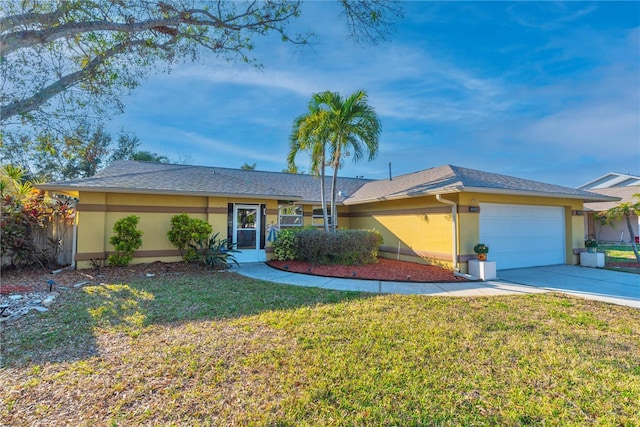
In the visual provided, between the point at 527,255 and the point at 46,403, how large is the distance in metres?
12.9

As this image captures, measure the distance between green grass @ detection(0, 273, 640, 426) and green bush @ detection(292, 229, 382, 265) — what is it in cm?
441

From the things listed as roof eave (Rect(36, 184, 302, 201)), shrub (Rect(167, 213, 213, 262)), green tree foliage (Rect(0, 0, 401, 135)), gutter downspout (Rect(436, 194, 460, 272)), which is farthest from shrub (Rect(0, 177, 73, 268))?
gutter downspout (Rect(436, 194, 460, 272))

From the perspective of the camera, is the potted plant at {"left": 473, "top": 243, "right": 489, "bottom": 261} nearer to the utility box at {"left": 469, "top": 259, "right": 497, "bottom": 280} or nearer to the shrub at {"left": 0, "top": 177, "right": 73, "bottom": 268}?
the utility box at {"left": 469, "top": 259, "right": 497, "bottom": 280}

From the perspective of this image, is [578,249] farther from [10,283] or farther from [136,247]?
[10,283]

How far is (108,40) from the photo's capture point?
6.84m

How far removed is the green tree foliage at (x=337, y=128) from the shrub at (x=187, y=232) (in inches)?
177

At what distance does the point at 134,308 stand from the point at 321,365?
13.6 ft

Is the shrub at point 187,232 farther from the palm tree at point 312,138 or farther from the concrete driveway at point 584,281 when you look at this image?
the concrete driveway at point 584,281

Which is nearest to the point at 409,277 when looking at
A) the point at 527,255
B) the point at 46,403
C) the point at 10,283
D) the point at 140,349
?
the point at 527,255

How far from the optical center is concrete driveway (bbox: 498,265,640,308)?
673 cm

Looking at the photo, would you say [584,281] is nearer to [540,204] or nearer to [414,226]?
[540,204]

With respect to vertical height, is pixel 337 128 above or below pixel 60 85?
above

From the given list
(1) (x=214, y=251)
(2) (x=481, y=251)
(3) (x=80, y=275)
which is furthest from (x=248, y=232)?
(2) (x=481, y=251)

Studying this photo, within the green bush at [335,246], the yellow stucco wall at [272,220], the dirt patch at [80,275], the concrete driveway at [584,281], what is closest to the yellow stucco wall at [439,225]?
the yellow stucco wall at [272,220]
